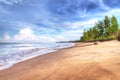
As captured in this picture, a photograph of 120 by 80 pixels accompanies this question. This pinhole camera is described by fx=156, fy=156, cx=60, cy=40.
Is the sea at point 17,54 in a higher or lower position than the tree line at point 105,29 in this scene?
lower

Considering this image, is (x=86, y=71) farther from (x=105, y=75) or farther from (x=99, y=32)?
(x=99, y=32)

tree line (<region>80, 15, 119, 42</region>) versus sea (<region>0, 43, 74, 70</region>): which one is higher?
tree line (<region>80, 15, 119, 42</region>)

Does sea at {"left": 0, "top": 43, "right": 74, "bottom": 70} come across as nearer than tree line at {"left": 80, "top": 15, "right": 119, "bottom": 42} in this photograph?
Yes

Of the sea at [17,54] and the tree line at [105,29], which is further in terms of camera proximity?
the tree line at [105,29]

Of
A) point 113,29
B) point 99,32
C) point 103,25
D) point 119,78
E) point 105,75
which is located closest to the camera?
point 119,78

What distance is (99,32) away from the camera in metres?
54.8

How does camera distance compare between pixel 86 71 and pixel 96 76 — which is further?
pixel 86 71

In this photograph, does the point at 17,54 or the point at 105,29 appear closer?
the point at 17,54

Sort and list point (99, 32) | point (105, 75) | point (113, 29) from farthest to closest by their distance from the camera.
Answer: point (99, 32) < point (113, 29) < point (105, 75)

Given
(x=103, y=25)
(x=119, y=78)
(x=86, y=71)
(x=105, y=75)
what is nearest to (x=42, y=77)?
(x=86, y=71)

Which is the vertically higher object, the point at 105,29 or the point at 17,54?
the point at 105,29

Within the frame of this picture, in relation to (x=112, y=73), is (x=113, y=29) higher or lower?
higher

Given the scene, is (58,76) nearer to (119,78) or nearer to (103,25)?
(119,78)

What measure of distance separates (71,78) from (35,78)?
3.24 feet
